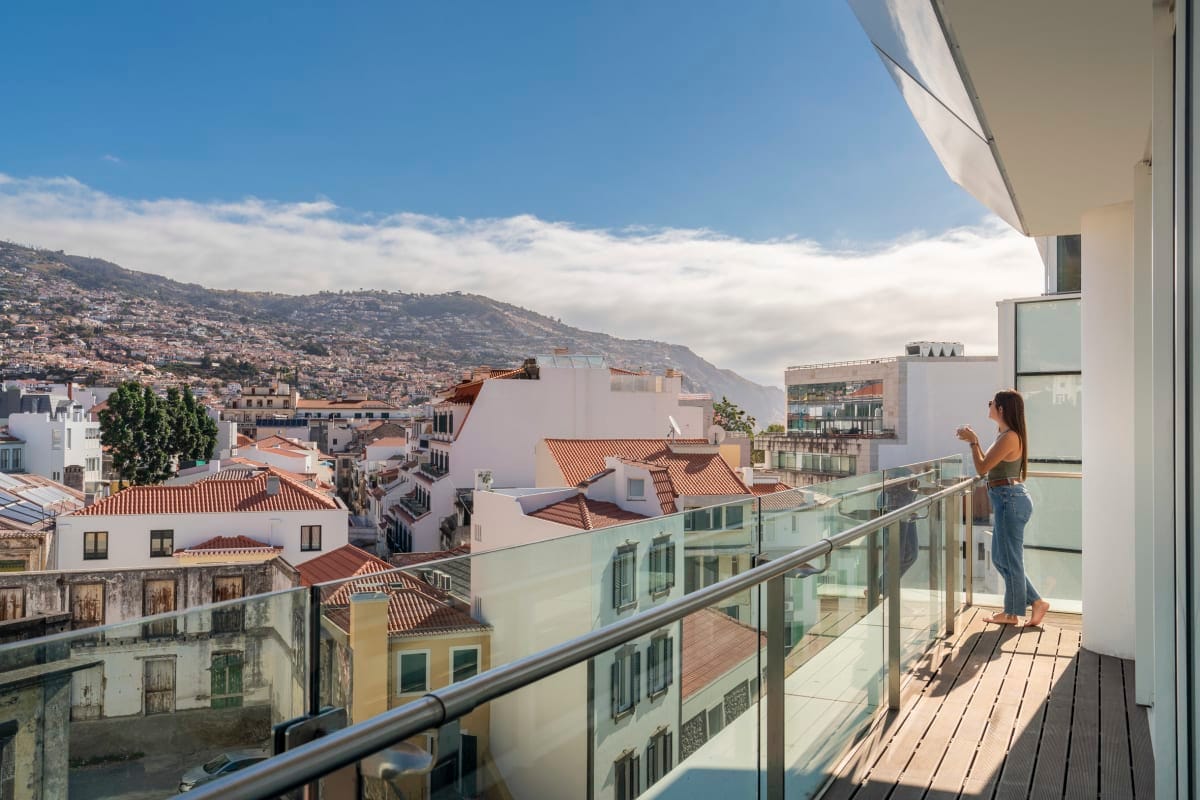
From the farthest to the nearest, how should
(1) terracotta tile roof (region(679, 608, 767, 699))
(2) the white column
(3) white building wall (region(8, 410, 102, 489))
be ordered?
(3) white building wall (region(8, 410, 102, 489)) < (2) the white column < (1) terracotta tile roof (region(679, 608, 767, 699))

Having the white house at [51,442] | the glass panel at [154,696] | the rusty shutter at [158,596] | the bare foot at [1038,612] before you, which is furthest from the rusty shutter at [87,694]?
the white house at [51,442]

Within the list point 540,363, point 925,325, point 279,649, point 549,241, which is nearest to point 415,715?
point 279,649

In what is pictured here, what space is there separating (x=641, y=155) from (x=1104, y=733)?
129 metres

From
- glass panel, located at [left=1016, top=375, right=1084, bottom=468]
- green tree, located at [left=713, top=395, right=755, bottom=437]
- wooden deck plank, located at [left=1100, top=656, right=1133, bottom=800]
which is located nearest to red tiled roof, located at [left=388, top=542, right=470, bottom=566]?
glass panel, located at [left=1016, top=375, right=1084, bottom=468]

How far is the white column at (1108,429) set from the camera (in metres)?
4.38

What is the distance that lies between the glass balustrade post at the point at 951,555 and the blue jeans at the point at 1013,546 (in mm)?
245

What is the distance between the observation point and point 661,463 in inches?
982

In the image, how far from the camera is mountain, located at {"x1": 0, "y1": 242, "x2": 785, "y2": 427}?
119 m

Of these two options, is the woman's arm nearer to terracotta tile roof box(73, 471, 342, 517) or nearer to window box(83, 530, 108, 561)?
terracotta tile roof box(73, 471, 342, 517)

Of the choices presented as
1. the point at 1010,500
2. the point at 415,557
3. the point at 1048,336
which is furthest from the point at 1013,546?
the point at 415,557

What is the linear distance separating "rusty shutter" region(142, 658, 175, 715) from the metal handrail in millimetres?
253

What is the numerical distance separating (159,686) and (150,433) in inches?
2552

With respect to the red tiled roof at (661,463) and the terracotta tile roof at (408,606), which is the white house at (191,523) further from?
the terracotta tile roof at (408,606)

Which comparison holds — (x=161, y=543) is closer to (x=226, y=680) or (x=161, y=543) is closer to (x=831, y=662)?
(x=831, y=662)
